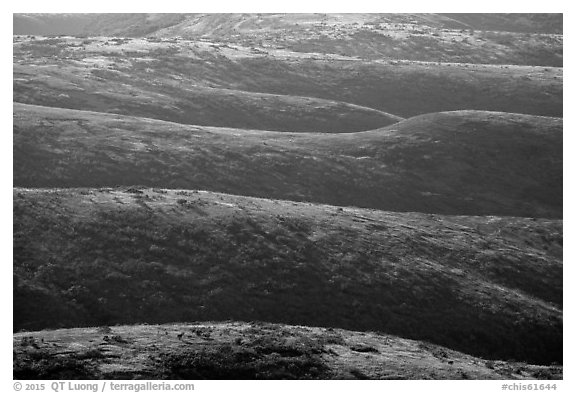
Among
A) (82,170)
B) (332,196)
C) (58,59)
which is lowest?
(332,196)

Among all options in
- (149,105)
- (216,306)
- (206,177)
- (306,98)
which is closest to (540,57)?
(306,98)

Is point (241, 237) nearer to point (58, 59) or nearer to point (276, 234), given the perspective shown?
point (276, 234)

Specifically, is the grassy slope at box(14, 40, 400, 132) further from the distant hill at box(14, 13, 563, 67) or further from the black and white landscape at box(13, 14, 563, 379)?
the distant hill at box(14, 13, 563, 67)

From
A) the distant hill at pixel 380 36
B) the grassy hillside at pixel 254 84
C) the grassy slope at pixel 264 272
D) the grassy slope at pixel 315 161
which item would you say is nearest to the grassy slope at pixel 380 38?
the distant hill at pixel 380 36

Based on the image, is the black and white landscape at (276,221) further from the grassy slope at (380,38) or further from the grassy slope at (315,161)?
the grassy slope at (380,38)

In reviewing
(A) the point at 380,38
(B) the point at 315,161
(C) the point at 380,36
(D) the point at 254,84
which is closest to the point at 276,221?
(B) the point at 315,161
